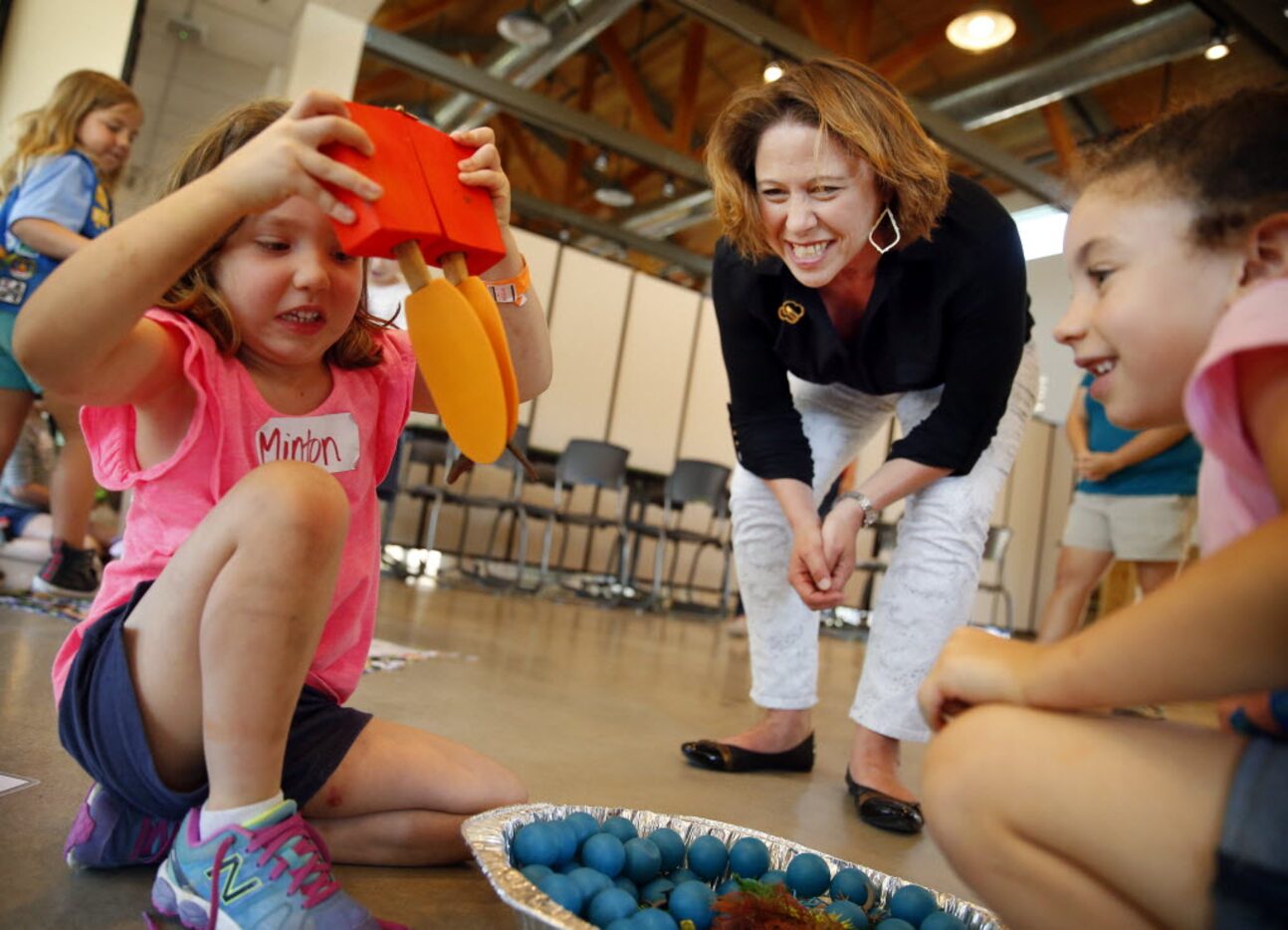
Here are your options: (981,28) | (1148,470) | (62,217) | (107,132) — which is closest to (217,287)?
(62,217)

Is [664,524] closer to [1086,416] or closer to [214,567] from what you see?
[1086,416]

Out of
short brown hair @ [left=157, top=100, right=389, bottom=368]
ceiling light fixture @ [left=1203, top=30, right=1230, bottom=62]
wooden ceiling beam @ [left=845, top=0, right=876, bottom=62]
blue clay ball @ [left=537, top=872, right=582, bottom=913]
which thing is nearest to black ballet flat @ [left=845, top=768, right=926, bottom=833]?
blue clay ball @ [left=537, top=872, right=582, bottom=913]

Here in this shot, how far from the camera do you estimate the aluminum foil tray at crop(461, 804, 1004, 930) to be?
25.5 inches

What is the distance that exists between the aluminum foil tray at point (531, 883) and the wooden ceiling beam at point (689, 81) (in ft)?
21.5

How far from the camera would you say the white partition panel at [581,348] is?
6.55 meters

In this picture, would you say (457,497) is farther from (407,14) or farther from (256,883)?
(256,883)

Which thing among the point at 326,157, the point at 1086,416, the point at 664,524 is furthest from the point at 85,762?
the point at 664,524

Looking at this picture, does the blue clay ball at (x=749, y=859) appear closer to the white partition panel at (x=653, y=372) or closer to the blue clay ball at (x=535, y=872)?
the blue clay ball at (x=535, y=872)

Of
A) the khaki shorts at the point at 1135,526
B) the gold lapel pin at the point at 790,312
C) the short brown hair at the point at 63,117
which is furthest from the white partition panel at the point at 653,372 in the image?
the gold lapel pin at the point at 790,312

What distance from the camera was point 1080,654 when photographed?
52cm

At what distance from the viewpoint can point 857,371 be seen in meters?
1.57

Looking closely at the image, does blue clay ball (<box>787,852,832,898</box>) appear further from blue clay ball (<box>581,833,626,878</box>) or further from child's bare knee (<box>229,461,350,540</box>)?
child's bare knee (<box>229,461,350,540</box>)

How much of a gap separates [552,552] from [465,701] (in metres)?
5.41

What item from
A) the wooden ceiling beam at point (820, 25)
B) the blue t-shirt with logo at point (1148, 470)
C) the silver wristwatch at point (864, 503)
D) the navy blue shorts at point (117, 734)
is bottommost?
the navy blue shorts at point (117, 734)
